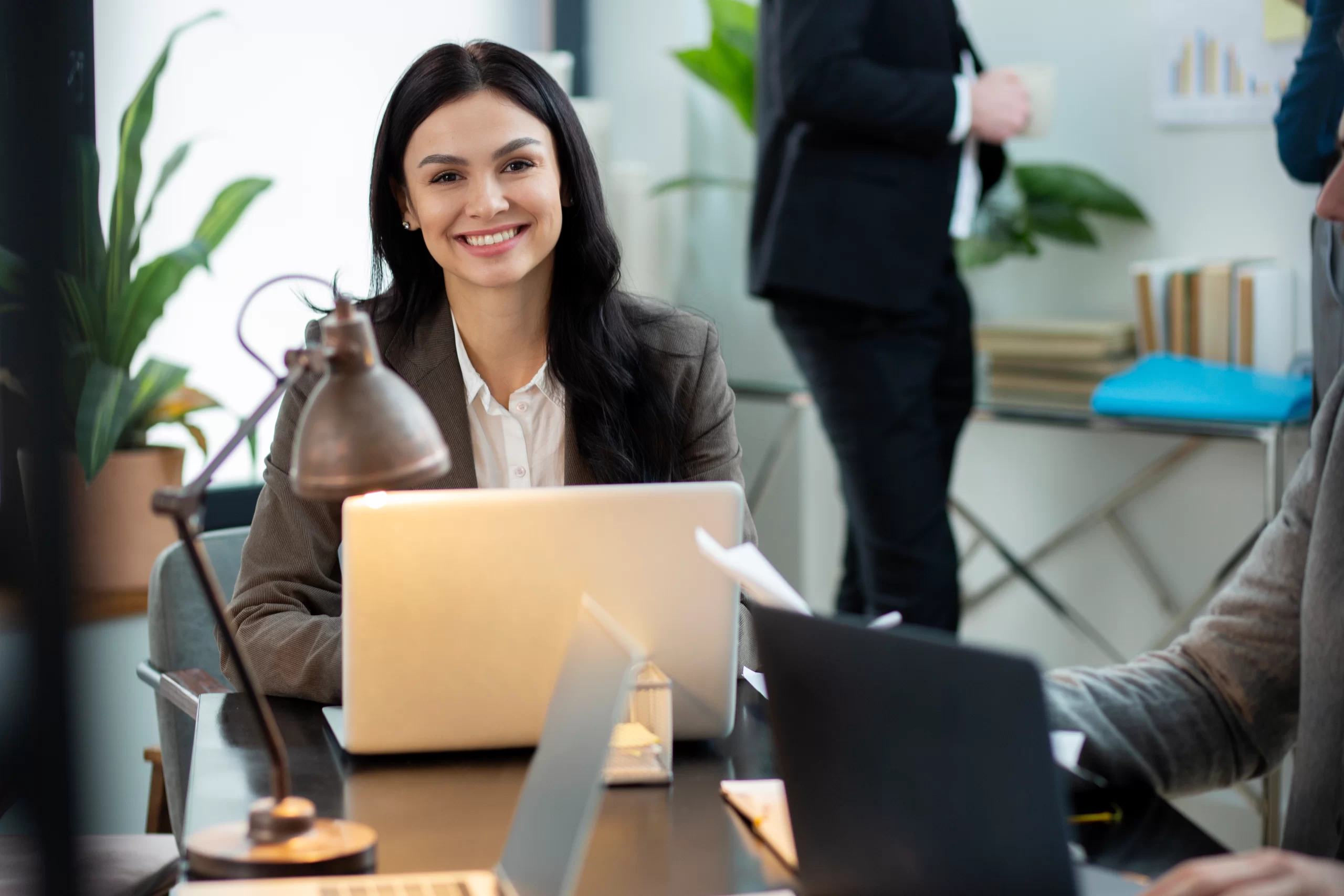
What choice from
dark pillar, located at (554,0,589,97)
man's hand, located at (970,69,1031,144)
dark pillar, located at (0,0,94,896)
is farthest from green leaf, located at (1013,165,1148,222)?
dark pillar, located at (0,0,94,896)

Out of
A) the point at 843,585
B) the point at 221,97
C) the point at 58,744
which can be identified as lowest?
the point at 843,585

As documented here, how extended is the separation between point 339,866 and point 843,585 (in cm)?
229

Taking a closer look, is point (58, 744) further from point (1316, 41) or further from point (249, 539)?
point (1316, 41)

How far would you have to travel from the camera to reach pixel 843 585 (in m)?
3.23

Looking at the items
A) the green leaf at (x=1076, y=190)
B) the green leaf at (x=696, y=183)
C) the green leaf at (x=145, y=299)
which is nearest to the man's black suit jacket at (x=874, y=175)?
the green leaf at (x=1076, y=190)

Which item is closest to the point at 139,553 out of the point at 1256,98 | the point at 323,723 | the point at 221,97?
the point at 221,97

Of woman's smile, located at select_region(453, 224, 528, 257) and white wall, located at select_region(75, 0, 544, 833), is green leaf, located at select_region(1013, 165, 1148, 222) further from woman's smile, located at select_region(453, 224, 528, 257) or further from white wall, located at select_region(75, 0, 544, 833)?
woman's smile, located at select_region(453, 224, 528, 257)

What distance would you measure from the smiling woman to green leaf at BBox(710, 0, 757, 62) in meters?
1.62

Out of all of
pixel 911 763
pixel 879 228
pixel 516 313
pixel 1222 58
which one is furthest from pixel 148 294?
pixel 1222 58

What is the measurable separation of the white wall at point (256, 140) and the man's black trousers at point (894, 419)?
0.92 meters

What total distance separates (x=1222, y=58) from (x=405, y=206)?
196 cm

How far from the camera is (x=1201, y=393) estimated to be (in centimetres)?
263

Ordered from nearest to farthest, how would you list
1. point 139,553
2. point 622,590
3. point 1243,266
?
point 622,590, point 139,553, point 1243,266

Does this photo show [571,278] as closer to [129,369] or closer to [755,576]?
[755,576]
